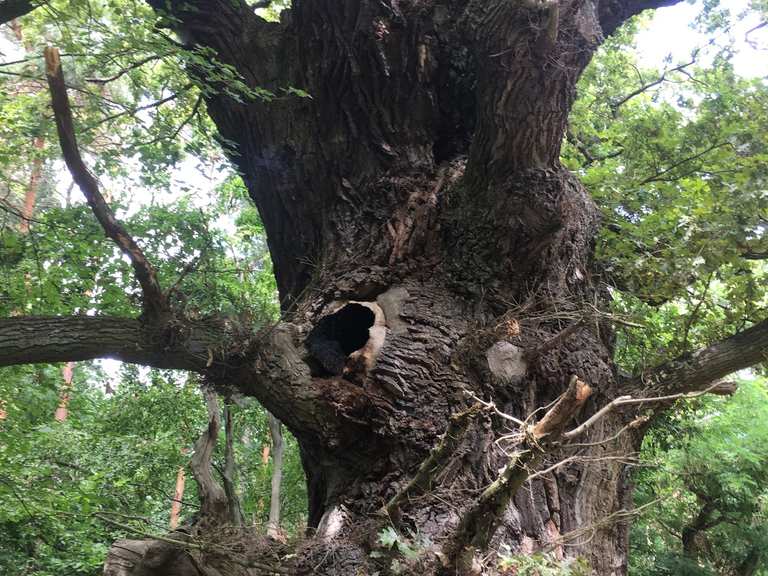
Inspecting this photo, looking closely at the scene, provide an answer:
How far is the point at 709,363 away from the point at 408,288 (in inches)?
77.8

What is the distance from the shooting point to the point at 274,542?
3.23m

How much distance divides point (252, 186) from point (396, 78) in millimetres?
1432

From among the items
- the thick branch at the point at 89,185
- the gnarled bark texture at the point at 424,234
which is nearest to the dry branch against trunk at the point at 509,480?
the gnarled bark texture at the point at 424,234

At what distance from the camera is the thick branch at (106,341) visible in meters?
3.19

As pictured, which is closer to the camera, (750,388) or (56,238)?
(56,238)

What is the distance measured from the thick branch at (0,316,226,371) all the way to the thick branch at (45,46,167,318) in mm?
159

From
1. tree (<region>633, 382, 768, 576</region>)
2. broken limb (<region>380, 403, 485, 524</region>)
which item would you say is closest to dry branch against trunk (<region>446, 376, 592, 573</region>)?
broken limb (<region>380, 403, 485, 524</region>)

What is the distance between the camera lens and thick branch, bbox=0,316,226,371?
125 inches

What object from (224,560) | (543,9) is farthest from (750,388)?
(224,560)

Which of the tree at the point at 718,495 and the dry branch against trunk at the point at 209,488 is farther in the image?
the tree at the point at 718,495

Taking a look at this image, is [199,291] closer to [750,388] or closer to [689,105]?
[689,105]

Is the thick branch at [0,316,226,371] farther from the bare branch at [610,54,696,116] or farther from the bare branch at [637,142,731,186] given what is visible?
the bare branch at [610,54,696,116]

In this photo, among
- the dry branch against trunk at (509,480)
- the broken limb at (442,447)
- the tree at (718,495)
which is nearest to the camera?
the dry branch against trunk at (509,480)

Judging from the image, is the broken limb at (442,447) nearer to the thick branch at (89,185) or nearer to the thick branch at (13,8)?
the thick branch at (89,185)
